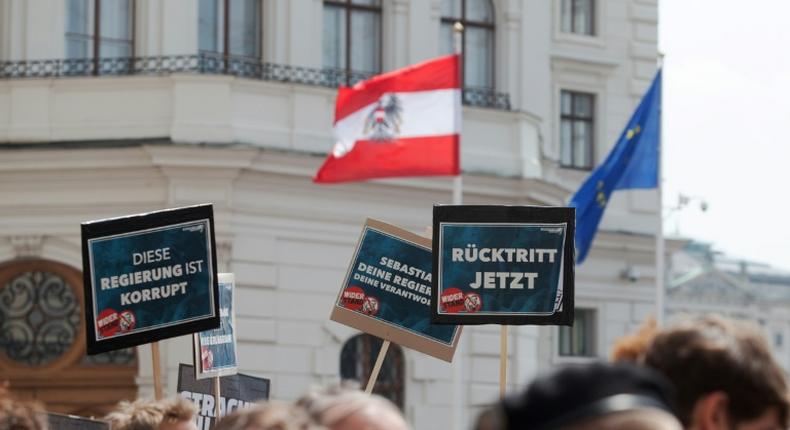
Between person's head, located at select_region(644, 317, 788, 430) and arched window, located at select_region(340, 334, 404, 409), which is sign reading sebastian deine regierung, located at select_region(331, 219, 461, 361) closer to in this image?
person's head, located at select_region(644, 317, 788, 430)

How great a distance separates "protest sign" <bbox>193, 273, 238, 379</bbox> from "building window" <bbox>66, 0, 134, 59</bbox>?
12269mm

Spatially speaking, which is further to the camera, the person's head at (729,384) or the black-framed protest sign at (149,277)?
the black-framed protest sign at (149,277)

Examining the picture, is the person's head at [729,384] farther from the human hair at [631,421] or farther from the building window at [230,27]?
the building window at [230,27]

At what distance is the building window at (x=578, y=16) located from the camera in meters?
28.2

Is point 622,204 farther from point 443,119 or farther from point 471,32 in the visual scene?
point 443,119

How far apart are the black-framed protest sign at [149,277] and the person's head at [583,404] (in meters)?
6.83

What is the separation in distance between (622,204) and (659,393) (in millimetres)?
25820

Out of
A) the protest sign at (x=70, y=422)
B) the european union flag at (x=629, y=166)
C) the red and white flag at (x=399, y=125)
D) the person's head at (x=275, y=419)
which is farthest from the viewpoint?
the european union flag at (x=629, y=166)

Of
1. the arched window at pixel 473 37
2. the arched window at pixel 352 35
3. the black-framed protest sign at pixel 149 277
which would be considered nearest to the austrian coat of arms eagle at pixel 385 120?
the arched window at pixel 352 35

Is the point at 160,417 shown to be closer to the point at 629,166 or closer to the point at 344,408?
the point at 344,408

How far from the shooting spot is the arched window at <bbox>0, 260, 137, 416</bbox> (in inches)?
885

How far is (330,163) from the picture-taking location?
71.4ft

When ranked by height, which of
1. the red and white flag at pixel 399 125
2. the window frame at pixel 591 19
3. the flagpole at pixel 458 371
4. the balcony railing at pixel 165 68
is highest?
the window frame at pixel 591 19

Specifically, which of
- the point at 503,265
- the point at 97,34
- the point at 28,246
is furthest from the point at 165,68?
the point at 503,265
